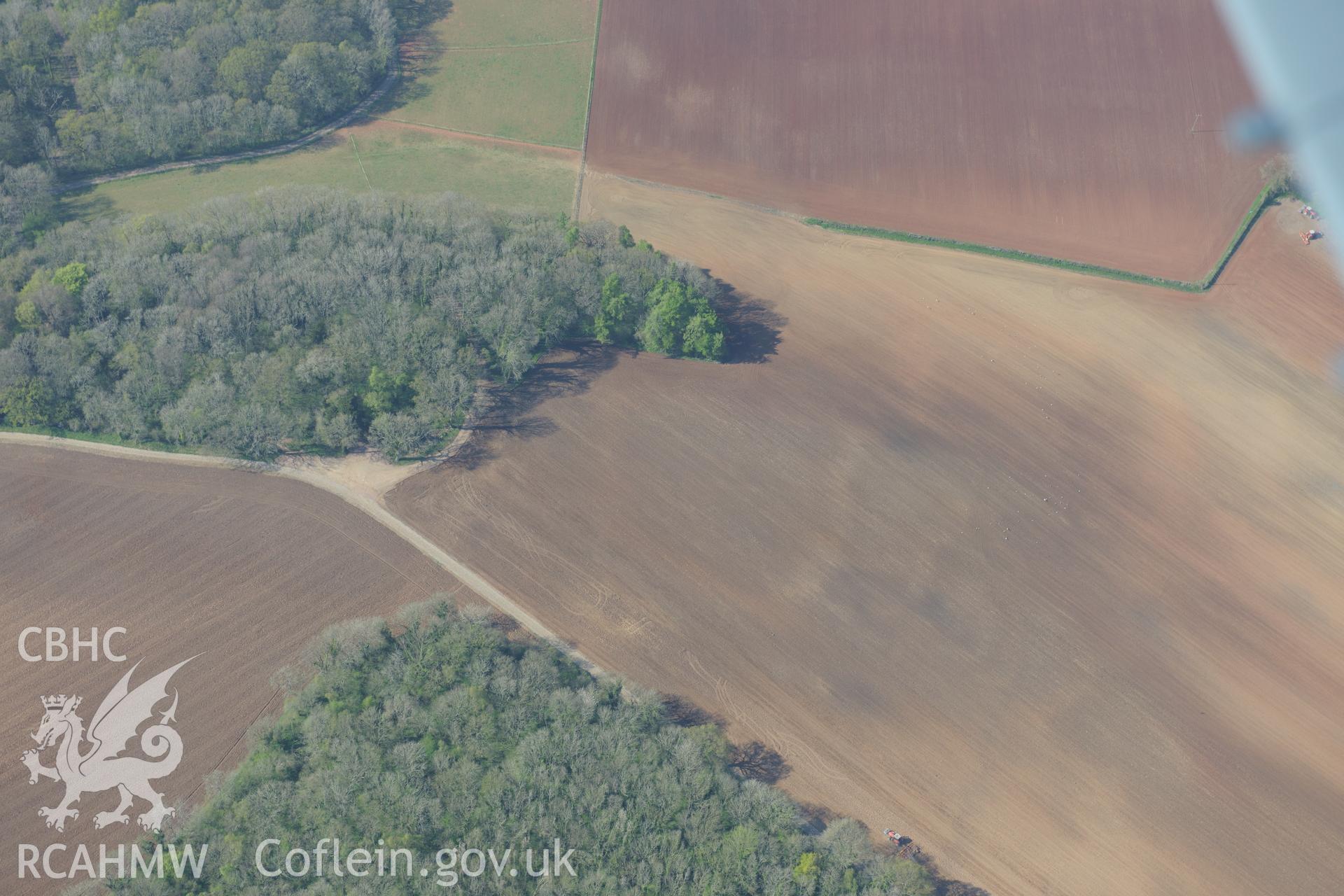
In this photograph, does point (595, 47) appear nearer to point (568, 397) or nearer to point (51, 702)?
point (568, 397)

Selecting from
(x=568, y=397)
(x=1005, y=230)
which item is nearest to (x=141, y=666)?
(x=568, y=397)

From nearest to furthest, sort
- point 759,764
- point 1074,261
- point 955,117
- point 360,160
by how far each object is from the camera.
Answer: point 759,764, point 1074,261, point 955,117, point 360,160

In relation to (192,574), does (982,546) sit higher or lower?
higher

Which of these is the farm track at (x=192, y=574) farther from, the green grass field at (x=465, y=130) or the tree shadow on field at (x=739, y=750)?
the green grass field at (x=465, y=130)

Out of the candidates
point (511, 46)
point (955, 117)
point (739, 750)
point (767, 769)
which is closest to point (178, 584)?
point (739, 750)

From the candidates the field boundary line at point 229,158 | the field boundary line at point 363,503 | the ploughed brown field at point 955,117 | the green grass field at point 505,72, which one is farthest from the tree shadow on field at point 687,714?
the field boundary line at point 229,158

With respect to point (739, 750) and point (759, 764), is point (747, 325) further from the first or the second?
point (759, 764)

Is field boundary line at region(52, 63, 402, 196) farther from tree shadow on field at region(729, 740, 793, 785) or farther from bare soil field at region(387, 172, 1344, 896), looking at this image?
tree shadow on field at region(729, 740, 793, 785)
